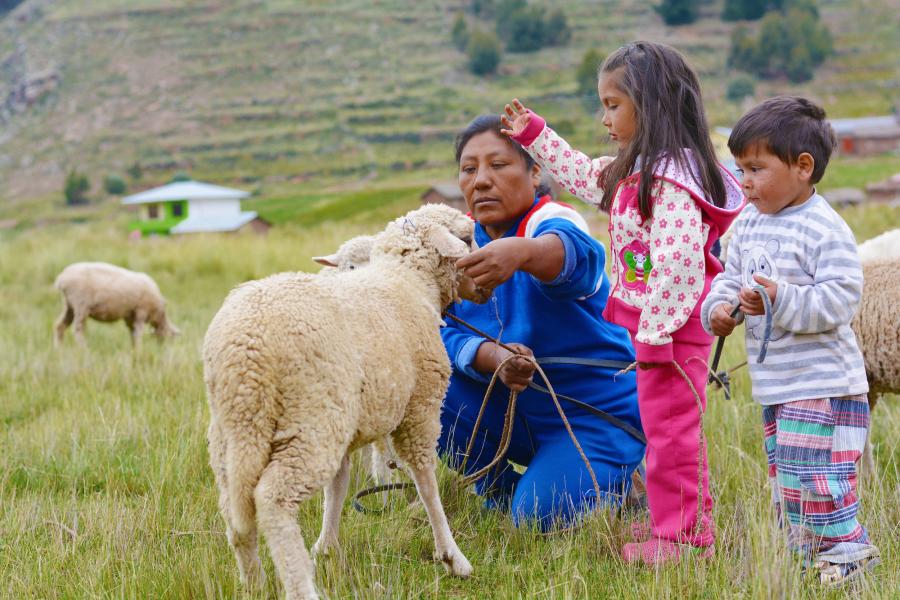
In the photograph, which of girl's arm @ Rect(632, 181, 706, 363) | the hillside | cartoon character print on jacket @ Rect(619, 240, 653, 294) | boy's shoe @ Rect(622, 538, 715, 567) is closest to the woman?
cartoon character print on jacket @ Rect(619, 240, 653, 294)

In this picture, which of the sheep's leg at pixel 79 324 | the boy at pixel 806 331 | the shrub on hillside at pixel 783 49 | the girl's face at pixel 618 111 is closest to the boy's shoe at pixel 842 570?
the boy at pixel 806 331

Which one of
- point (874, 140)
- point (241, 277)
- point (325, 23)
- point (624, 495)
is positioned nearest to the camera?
point (624, 495)

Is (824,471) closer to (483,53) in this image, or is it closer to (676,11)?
(483,53)

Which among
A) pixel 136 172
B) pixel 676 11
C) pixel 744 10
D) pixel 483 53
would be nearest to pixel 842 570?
pixel 136 172

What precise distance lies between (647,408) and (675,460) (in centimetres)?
21

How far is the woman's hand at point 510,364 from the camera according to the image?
3492 mm

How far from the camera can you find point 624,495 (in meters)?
3.58

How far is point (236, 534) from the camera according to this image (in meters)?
2.52

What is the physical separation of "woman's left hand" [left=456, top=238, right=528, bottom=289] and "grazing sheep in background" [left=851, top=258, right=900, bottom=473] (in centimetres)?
174

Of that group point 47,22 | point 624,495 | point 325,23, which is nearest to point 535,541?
point 624,495

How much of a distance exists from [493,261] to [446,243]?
0.20 m

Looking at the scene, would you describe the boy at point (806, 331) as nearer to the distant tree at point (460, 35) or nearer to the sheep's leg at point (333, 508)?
the sheep's leg at point (333, 508)

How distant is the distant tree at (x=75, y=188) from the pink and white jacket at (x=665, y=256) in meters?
53.6

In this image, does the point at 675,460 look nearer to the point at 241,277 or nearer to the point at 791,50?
the point at 241,277
